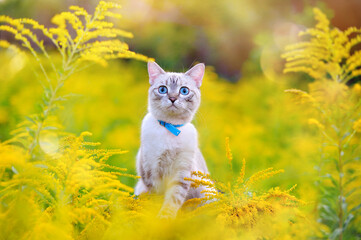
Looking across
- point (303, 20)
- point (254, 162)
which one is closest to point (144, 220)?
point (254, 162)

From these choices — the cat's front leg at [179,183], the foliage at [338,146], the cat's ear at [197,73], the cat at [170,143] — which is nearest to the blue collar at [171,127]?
the cat at [170,143]

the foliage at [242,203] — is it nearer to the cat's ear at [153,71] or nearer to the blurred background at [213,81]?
the blurred background at [213,81]

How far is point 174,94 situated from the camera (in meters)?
1.69

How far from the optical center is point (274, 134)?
10.3ft

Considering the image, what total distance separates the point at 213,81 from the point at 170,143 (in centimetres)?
249

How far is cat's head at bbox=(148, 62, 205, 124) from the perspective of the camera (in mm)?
1654

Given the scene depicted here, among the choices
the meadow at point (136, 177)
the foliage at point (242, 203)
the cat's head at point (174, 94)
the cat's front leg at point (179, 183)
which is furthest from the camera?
the cat's head at point (174, 94)

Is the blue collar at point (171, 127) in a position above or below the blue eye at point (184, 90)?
below

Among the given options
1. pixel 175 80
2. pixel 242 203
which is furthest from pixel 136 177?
pixel 175 80

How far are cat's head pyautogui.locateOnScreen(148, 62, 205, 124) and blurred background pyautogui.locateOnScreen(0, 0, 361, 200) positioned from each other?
306 mm

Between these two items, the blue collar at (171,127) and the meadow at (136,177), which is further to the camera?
the blue collar at (171,127)

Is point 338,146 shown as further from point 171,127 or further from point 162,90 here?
point 162,90

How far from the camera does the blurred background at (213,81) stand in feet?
8.55

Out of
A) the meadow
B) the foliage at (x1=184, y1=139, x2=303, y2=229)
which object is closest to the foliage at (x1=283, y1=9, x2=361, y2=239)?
the meadow
